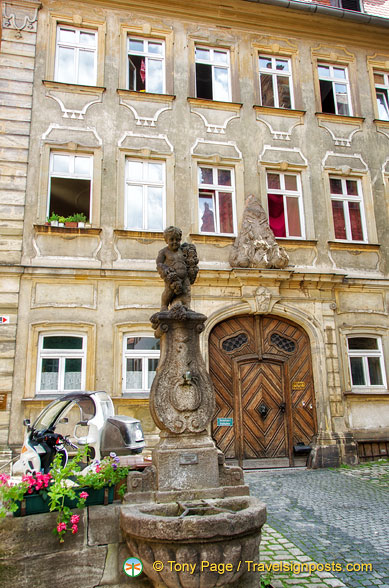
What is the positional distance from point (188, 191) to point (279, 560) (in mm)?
7953

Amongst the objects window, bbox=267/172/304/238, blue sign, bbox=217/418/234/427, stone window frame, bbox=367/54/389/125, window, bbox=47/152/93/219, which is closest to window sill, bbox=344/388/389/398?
blue sign, bbox=217/418/234/427

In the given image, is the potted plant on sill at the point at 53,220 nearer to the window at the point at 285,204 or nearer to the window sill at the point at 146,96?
the window sill at the point at 146,96

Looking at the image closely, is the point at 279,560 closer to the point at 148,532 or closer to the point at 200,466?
the point at 200,466

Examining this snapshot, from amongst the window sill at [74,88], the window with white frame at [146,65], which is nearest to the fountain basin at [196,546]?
the window sill at [74,88]

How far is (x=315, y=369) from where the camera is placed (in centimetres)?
1027

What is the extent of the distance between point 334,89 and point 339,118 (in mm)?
1038

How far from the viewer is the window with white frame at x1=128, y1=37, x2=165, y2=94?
442 inches

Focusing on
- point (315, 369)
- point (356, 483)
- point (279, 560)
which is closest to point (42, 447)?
point (279, 560)

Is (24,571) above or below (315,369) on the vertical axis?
below

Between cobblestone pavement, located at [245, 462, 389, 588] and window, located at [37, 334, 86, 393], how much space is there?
381 centimetres

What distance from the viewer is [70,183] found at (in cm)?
1024

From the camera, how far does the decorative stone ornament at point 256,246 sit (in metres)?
10.3

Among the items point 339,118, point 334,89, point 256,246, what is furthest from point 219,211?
point 334,89

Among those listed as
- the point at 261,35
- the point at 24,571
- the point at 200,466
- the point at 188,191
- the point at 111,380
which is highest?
the point at 261,35
